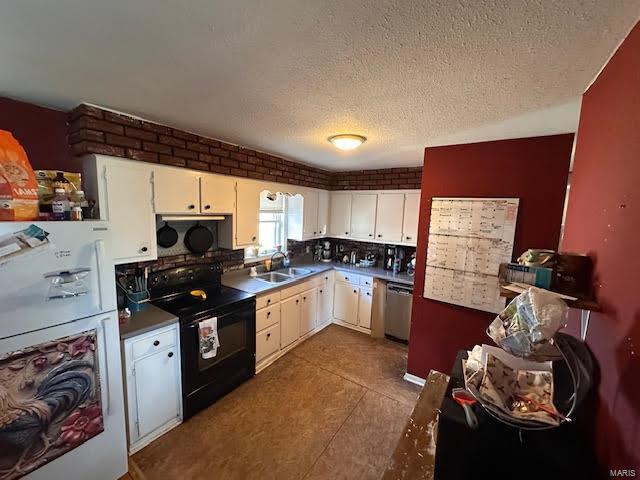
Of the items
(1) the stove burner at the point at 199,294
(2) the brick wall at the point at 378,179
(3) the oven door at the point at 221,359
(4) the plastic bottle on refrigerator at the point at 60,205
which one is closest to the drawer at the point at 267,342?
(3) the oven door at the point at 221,359

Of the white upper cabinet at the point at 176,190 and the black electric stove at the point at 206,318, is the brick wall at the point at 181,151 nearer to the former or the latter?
the white upper cabinet at the point at 176,190

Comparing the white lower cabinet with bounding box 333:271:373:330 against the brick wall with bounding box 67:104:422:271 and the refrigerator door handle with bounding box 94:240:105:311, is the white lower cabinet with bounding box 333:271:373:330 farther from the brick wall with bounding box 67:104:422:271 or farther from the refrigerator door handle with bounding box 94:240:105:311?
the refrigerator door handle with bounding box 94:240:105:311

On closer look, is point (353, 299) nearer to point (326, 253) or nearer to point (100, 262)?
point (326, 253)

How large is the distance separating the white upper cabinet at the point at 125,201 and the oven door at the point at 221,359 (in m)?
0.68

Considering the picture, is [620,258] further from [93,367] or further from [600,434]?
[93,367]

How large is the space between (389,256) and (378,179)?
112 cm

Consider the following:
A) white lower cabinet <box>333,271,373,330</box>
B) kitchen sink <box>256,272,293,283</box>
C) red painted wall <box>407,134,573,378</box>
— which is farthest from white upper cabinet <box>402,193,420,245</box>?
kitchen sink <box>256,272,293,283</box>

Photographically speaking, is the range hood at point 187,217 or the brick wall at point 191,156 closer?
the brick wall at point 191,156

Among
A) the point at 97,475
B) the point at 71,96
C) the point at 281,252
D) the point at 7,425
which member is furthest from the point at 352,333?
the point at 71,96

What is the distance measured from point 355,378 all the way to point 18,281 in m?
2.62

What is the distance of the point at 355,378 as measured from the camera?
8.89ft

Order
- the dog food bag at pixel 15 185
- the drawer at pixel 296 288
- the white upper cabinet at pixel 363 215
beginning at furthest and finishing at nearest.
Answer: the white upper cabinet at pixel 363 215
the drawer at pixel 296 288
the dog food bag at pixel 15 185

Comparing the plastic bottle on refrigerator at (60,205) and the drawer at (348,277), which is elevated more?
the plastic bottle on refrigerator at (60,205)

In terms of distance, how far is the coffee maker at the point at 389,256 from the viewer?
374cm
